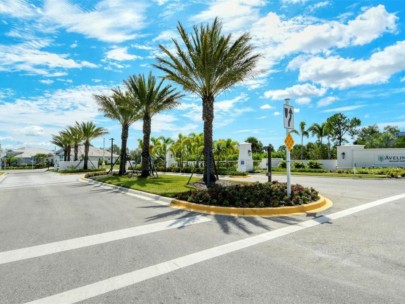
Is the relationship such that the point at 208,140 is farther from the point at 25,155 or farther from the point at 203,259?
the point at 25,155

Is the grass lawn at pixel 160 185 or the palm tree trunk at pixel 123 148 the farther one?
the palm tree trunk at pixel 123 148

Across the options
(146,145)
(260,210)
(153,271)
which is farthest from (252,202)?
(146,145)

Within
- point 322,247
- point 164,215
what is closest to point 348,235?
point 322,247

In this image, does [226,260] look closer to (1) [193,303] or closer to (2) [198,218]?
(1) [193,303]

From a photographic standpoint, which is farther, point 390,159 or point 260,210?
point 390,159

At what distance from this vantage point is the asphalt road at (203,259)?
3598mm

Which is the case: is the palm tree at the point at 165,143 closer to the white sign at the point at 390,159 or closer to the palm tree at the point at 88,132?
the palm tree at the point at 88,132

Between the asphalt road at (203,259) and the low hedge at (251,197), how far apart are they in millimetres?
1042

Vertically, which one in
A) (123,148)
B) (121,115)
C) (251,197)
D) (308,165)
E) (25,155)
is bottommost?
(251,197)

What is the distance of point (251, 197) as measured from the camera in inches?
363

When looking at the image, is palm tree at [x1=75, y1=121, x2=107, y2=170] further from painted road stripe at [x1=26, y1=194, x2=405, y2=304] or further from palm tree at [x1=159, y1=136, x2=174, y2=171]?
painted road stripe at [x1=26, y1=194, x2=405, y2=304]

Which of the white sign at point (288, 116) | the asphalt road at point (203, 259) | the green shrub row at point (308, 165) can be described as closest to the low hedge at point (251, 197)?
the asphalt road at point (203, 259)

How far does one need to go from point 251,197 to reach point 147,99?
48.8 feet

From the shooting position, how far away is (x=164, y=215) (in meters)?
8.22
